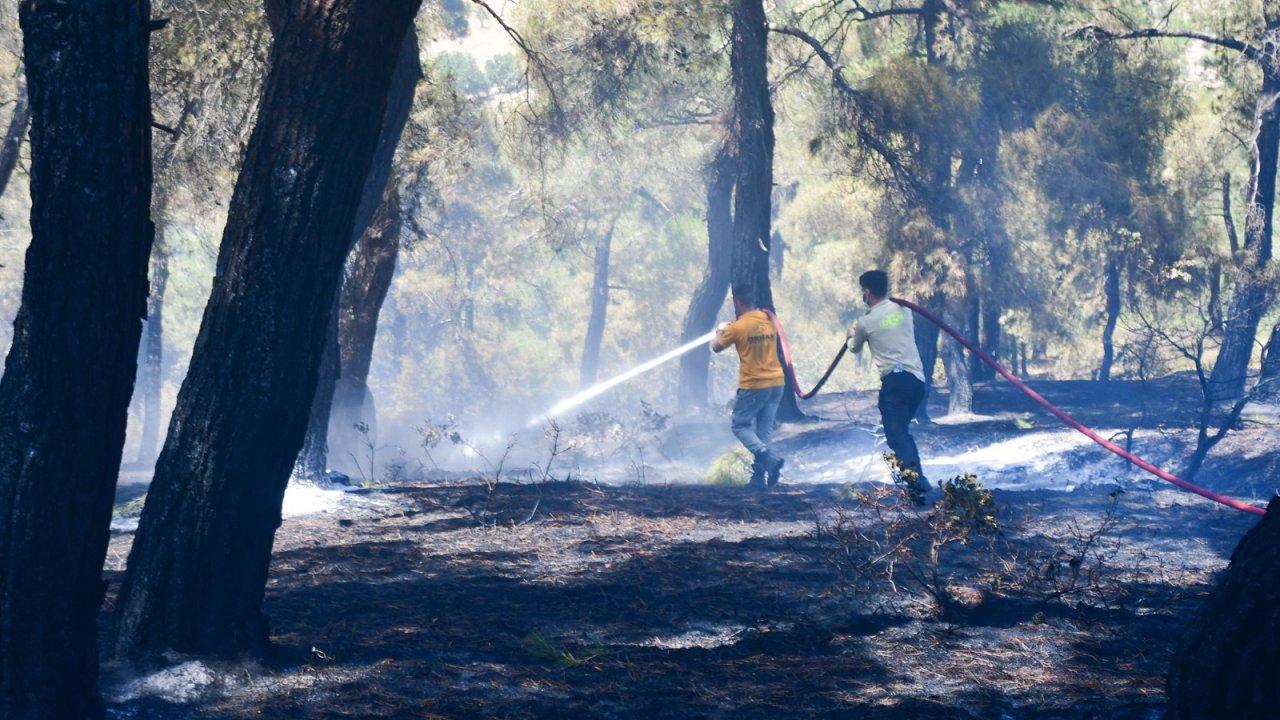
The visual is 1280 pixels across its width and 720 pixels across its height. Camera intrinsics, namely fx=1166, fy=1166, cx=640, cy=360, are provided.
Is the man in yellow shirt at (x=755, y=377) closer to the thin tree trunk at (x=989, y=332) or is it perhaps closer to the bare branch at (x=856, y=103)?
the bare branch at (x=856, y=103)

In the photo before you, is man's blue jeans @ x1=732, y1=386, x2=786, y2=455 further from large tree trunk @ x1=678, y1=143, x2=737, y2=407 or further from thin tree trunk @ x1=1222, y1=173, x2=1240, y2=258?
thin tree trunk @ x1=1222, y1=173, x2=1240, y2=258

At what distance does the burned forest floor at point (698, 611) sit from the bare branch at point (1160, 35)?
37.2 ft

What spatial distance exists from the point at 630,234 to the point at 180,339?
1136 inches

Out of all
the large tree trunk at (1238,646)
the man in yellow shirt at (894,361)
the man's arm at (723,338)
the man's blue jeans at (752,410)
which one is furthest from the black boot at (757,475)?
the large tree trunk at (1238,646)

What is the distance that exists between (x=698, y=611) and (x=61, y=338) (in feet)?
11.3

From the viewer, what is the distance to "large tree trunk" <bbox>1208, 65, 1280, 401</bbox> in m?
18.3

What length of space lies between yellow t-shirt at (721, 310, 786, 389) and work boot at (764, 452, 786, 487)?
807mm

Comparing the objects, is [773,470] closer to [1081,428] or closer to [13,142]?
[1081,428]

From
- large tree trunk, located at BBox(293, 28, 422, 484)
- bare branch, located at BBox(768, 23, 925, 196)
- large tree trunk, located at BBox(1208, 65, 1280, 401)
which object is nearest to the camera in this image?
large tree trunk, located at BBox(293, 28, 422, 484)

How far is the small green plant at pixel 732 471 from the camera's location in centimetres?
1295

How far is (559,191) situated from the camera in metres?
39.1

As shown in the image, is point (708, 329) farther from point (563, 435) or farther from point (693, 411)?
point (563, 435)

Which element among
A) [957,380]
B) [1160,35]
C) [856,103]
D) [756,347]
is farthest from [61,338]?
[1160,35]

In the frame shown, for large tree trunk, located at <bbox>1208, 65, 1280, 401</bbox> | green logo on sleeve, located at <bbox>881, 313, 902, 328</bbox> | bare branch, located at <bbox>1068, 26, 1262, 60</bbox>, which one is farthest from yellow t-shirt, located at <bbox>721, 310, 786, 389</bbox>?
bare branch, located at <bbox>1068, 26, 1262, 60</bbox>
